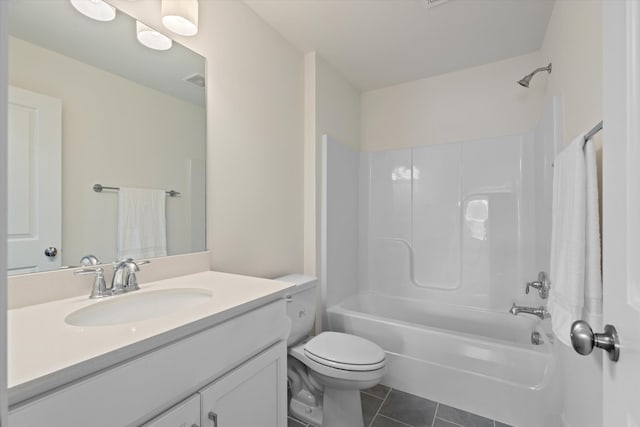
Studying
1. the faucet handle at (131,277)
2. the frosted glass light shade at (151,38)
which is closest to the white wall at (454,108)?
the frosted glass light shade at (151,38)

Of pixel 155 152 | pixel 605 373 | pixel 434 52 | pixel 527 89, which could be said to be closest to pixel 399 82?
pixel 434 52

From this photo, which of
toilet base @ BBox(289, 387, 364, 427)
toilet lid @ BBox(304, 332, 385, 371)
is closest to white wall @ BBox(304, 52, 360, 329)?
toilet lid @ BBox(304, 332, 385, 371)

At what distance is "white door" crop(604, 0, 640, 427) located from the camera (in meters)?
0.45

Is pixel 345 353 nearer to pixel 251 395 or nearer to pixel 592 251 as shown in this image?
pixel 251 395

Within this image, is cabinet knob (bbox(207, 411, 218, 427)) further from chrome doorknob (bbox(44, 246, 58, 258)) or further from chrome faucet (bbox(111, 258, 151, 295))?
chrome doorknob (bbox(44, 246, 58, 258))

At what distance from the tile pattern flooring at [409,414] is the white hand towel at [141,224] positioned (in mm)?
1289

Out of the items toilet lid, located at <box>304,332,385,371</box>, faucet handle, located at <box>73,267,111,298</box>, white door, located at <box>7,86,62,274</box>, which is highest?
white door, located at <box>7,86,62,274</box>

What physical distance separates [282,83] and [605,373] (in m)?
2.05

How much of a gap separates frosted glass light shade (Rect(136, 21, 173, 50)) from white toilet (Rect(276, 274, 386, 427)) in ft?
4.25

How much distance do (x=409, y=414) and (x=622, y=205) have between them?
5.66 ft

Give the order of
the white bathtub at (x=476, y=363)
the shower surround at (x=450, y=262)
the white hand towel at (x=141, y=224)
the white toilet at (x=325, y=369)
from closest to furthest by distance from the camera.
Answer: the white hand towel at (x=141, y=224) < the white toilet at (x=325, y=369) < the white bathtub at (x=476, y=363) < the shower surround at (x=450, y=262)

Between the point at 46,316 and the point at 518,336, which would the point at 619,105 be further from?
the point at 518,336

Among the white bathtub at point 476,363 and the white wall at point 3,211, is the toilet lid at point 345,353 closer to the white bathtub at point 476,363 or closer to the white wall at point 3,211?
the white bathtub at point 476,363

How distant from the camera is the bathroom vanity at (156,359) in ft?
1.80
